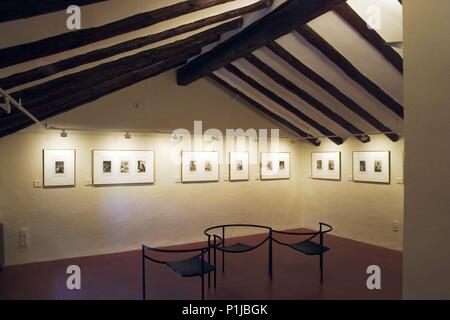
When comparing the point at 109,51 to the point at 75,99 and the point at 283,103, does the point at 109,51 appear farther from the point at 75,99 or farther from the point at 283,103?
the point at 283,103

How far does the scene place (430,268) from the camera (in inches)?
54.6

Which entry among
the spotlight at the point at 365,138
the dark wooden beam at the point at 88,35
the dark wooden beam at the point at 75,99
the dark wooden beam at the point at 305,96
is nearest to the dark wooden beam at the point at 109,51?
the dark wooden beam at the point at 88,35

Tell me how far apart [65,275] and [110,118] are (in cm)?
285

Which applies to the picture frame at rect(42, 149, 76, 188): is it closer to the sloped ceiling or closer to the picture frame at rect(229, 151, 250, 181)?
the sloped ceiling

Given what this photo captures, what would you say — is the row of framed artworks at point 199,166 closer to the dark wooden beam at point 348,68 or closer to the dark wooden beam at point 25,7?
the dark wooden beam at point 348,68

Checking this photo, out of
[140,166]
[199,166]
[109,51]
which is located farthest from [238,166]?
[109,51]

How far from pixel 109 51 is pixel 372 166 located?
574 centimetres

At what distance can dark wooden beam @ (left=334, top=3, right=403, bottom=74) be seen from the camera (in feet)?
13.1

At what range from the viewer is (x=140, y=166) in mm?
6695

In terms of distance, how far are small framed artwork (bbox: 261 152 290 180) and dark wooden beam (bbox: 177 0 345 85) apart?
2.91 meters

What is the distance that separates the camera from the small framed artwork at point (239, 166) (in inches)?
304

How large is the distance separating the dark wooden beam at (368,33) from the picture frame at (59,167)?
4.91m

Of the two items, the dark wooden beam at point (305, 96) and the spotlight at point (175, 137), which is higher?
the dark wooden beam at point (305, 96)

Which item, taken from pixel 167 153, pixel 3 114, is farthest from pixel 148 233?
pixel 3 114
